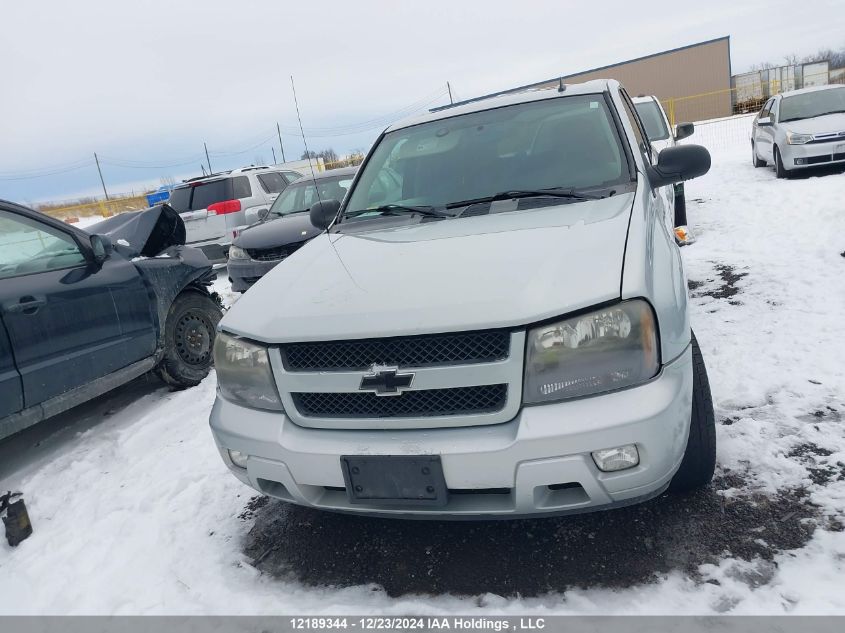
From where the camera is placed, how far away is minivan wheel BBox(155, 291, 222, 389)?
4598 millimetres

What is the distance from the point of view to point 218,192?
1007cm

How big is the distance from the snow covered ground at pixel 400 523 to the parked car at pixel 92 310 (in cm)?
42

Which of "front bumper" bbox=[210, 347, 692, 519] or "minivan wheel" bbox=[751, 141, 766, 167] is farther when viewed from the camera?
"minivan wheel" bbox=[751, 141, 766, 167]

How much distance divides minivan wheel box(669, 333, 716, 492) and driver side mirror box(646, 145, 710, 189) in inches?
41.7

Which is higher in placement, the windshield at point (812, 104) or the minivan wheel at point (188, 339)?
the windshield at point (812, 104)

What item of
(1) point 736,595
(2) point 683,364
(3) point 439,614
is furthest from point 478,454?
(1) point 736,595

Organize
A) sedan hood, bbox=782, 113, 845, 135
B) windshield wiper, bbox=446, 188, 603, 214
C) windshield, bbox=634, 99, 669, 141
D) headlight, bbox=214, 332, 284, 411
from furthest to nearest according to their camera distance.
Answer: sedan hood, bbox=782, 113, 845, 135, windshield, bbox=634, 99, 669, 141, windshield wiper, bbox=446, 188, 603, 214, headlight, bbox=214, 332, 284, 411

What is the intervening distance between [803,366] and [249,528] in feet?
10.6

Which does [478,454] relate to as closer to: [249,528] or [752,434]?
[249,528]

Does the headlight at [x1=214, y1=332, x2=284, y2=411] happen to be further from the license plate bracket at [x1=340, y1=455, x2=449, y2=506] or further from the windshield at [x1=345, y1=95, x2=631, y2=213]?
the windshield at [x1=345, y1=95, x2=631, y2=213]

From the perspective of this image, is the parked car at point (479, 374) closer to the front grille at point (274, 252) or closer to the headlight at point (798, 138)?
the front grille at point (274, 252)

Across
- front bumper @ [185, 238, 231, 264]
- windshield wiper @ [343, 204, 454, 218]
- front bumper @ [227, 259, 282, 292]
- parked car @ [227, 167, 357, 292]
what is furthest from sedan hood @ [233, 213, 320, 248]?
windshield wiper @ [343, 204, 454, 218]

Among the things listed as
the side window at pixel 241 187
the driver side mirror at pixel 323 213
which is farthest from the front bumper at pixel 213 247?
the driver side mirror at pixel 323 213

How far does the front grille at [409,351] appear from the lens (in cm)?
189
